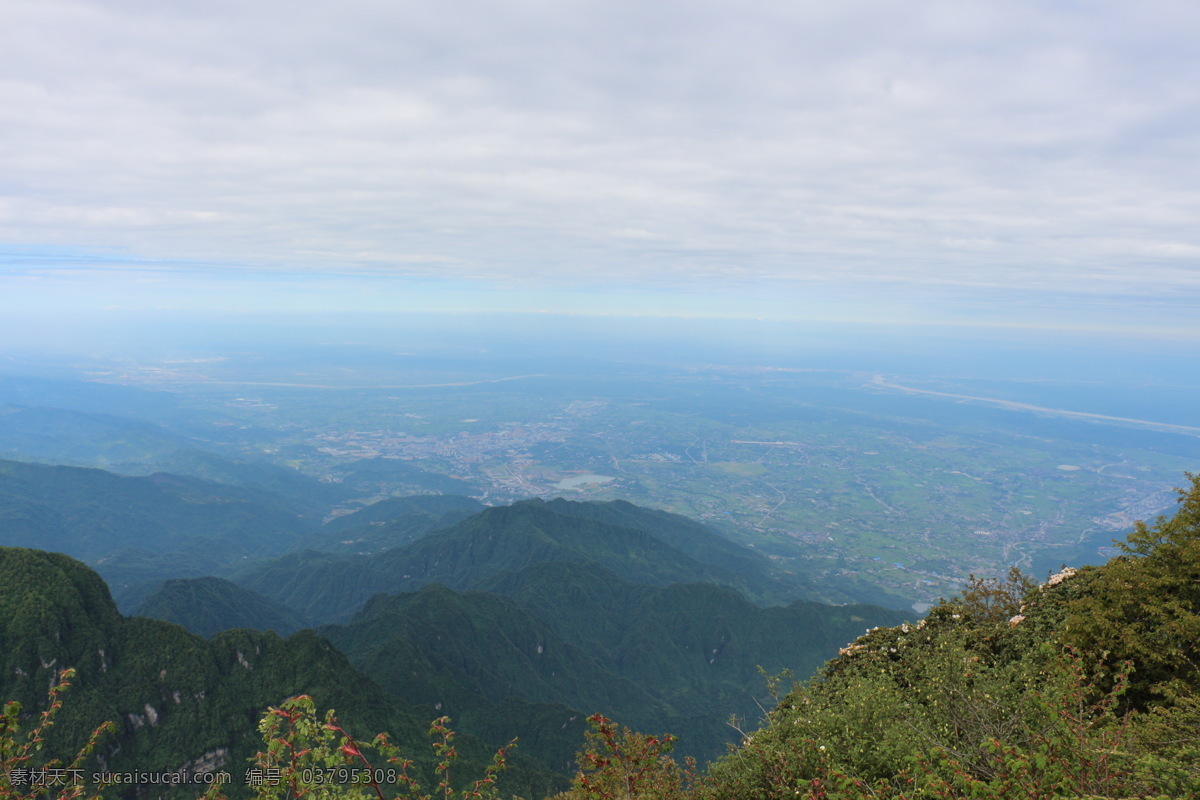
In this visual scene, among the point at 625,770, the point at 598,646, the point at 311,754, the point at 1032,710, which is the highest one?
the point at 311,754

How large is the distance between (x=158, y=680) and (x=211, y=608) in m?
87.2

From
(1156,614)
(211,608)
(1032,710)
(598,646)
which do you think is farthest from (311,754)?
(211,608)

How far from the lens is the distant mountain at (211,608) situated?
14150 cm

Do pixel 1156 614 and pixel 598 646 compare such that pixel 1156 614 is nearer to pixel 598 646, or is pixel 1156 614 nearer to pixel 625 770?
pixel 625 770

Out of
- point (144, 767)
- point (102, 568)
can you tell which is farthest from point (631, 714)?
point (102, 568)

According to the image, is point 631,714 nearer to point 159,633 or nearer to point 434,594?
point 434,594

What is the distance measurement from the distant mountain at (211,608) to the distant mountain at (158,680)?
58179 mm

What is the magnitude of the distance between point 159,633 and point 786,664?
14948 cm

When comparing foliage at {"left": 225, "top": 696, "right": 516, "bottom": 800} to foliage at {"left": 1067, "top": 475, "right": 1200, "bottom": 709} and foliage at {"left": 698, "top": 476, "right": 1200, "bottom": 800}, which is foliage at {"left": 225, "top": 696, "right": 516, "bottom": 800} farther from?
foliage at {"left": 1067, "top": 475, "right": 1200, "bottom": 709}

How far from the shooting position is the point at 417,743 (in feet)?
266

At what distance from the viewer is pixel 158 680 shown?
76.1 metres

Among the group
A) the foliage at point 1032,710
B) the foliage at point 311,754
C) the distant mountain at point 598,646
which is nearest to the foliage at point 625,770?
the foliage at point 1032,710

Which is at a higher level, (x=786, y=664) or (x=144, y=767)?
(x=144, y=767)

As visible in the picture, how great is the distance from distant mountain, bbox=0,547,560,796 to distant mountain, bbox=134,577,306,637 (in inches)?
2291
